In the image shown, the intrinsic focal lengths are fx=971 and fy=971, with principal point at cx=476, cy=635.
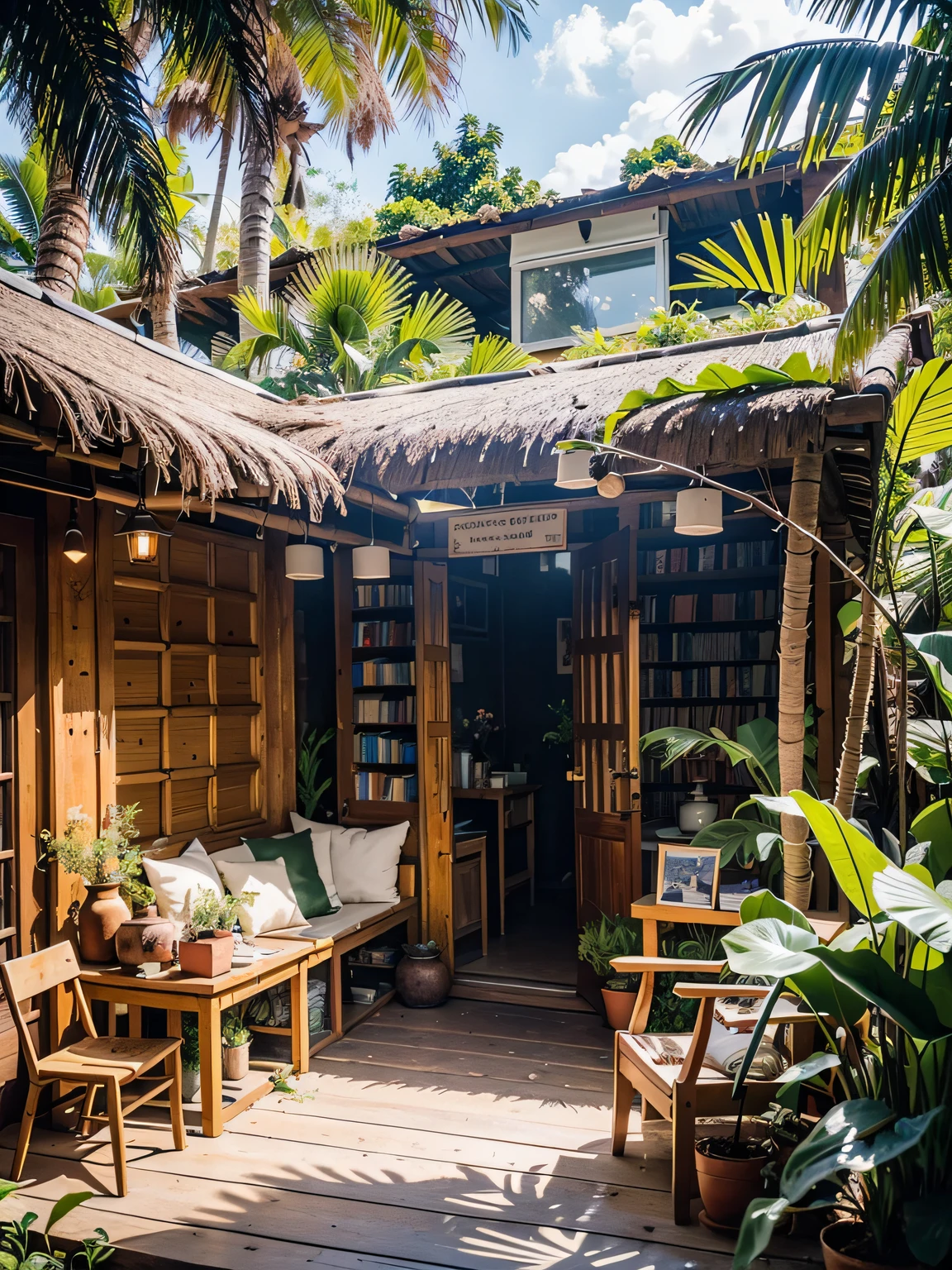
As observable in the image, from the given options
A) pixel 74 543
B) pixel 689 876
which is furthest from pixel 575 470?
pixel 74 543

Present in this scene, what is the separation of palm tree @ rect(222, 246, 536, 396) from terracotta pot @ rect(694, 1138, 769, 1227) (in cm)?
560

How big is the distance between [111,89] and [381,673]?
3107mm

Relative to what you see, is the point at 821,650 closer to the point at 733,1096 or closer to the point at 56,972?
the point at 733,1096

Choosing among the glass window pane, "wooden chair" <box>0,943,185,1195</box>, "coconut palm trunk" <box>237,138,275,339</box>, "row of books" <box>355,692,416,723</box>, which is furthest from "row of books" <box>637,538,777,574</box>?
"coconut palm trunk" <box>237,138,275,339</box>

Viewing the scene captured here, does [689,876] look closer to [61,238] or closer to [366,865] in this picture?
[366,865]

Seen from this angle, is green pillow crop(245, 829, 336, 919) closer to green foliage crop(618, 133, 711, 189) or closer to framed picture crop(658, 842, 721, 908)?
framed picture crop(658, 842, 721, 908)

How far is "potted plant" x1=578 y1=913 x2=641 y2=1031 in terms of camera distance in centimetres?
462

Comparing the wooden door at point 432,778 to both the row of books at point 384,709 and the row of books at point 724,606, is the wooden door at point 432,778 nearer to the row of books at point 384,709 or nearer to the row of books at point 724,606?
the row of books at point 384,709

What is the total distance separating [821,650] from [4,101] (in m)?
4.36

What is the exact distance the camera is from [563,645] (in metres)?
7.93

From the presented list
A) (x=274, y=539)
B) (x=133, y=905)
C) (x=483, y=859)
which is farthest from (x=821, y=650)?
(x=133, y=905)

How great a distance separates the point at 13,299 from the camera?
155 inches

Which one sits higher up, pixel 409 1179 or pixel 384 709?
pixel 384 709

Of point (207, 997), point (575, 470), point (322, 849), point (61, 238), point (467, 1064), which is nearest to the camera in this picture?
point (207, 997)
